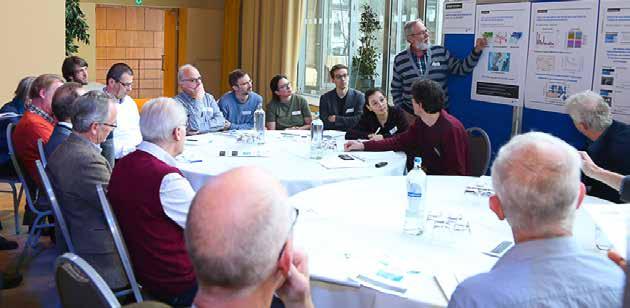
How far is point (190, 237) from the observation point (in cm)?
117

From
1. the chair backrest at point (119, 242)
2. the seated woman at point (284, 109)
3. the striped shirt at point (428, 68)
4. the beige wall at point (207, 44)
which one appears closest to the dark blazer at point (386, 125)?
the striped shirt at point (428, 68)

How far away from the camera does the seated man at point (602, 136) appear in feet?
12.3

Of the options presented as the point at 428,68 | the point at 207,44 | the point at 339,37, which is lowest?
the point at 428,68

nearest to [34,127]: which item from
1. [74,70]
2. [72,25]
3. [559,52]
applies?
[74,70]

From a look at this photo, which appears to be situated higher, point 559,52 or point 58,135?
point 559,52

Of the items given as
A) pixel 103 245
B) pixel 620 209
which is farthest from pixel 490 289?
pixel 103 245

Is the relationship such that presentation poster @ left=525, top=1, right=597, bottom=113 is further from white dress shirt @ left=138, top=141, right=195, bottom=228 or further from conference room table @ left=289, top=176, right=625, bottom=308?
white dress shirt @ left=138, top=141, right=195, bottom=228

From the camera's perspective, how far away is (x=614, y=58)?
4480 millimetres

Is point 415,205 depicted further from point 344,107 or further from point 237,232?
point 344,107

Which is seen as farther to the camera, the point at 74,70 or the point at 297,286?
the point at 74,70

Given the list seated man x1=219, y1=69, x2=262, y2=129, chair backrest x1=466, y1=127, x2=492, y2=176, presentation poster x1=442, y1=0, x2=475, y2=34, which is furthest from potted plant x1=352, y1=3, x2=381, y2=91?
chair backrest x1=466, y1=127, x2=492, y2=176

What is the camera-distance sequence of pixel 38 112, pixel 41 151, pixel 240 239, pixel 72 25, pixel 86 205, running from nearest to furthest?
pixel 240 239 → pixel 86 205 → pixel 41 151 → pixel 38 112 → pixel 72 25

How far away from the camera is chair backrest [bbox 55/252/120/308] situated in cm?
151

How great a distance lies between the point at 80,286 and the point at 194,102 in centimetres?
444
